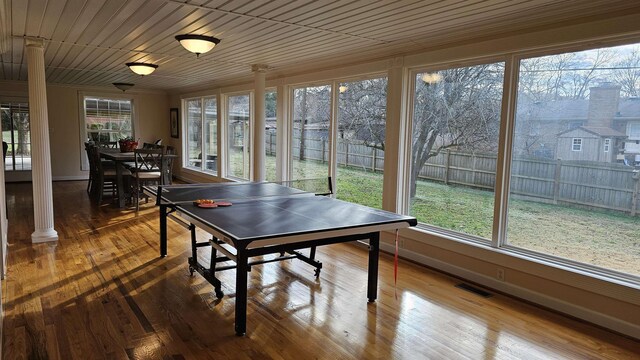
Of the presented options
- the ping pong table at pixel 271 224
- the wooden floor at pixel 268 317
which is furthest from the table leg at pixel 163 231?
the ping pong table at pixel 271 224

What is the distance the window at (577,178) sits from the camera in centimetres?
314

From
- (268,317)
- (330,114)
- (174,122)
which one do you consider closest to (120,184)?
(330,114)

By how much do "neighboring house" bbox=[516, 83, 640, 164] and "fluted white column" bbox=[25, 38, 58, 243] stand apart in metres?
4.95

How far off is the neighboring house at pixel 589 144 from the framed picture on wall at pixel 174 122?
9.01 metres

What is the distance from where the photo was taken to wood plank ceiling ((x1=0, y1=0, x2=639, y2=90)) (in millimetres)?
3111

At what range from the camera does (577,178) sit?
340 centimetres

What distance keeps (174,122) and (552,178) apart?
9.28 metres

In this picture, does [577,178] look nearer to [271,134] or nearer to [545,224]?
[545,224]

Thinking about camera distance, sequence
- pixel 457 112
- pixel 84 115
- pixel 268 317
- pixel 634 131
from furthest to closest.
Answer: pixel 84 115 < pixel 457 112 < pixel 268 317 < pixel 634 131

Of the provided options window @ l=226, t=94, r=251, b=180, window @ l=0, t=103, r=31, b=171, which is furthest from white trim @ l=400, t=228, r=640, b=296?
window @ l=0, t=103, r=31, b=171

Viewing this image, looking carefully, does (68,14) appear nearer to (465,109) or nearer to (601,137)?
(465,109)

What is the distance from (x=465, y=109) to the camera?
425 centimetres

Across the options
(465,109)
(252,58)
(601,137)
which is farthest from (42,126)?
(601,137)

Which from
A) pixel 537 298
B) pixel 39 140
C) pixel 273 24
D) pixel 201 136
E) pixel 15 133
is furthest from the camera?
pixel 15 133
